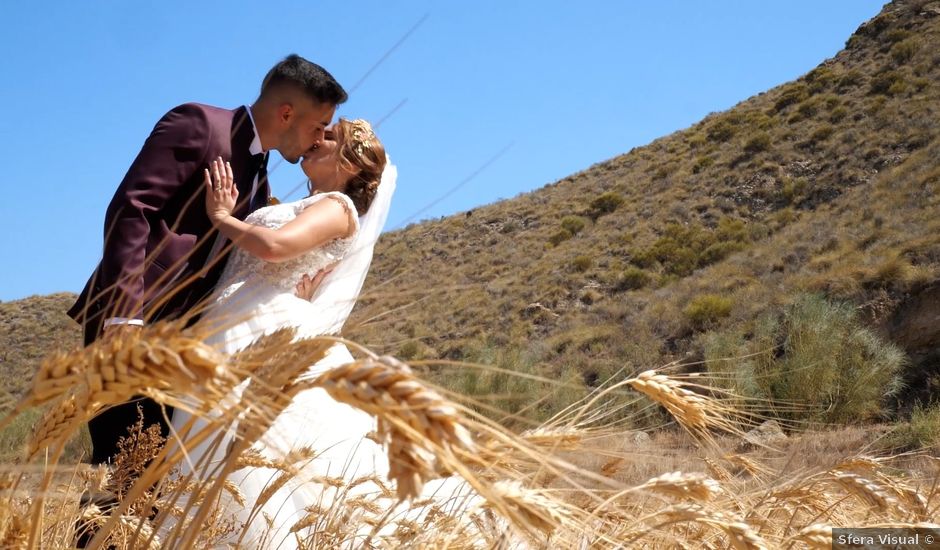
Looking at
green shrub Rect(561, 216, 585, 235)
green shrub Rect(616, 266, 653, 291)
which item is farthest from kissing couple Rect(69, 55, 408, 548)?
green shrub Rect(561, 216, 585, 235)

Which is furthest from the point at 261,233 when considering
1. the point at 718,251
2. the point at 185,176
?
the point at 718,251

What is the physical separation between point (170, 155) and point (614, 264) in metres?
24.1

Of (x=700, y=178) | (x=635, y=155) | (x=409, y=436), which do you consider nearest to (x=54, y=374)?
(x=409, y=436)

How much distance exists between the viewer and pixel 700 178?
31.1 m

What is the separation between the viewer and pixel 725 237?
25.2 m

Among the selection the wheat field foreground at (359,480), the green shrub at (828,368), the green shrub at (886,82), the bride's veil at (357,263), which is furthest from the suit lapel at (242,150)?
the green shrub at (886,82)

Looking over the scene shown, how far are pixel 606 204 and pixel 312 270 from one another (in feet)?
98.4

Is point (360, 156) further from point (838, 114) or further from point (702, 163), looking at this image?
point (702, 163)

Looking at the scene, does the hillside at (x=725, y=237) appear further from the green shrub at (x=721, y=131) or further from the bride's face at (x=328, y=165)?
the bride's face at (x=328, y=165)

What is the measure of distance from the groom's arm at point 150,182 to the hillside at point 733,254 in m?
1.43

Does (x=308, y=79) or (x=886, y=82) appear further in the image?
(x=886, y=82)

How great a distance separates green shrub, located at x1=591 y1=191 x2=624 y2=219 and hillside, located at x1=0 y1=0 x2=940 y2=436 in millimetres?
70

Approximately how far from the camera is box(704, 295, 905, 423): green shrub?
11219mm

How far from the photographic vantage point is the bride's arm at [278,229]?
9.71ft
